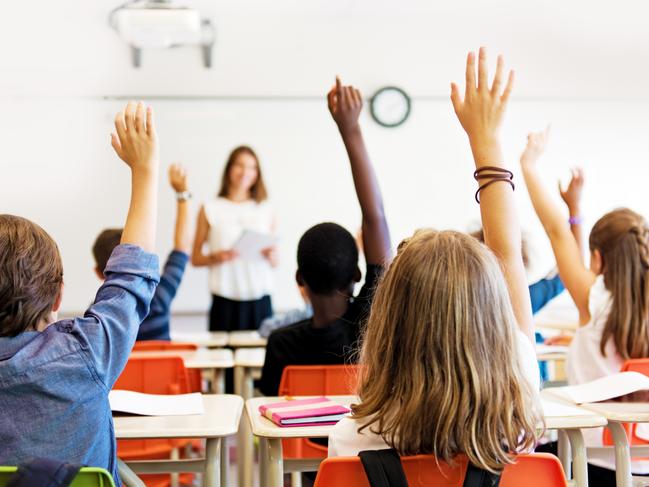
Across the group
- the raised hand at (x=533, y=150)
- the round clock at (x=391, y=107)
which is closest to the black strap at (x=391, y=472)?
the raised hand at (x=533, y=150)

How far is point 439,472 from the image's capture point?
3.81 feet

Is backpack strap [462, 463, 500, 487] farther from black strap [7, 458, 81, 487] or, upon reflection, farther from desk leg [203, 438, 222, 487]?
desk leg [203, 438, 222, 487]

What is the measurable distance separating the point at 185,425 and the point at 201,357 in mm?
1069

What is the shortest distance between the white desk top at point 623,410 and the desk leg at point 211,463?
2.90 feet

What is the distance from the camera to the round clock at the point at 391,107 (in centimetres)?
564

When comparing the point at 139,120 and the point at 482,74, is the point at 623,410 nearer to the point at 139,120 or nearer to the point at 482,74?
the point at 482,74

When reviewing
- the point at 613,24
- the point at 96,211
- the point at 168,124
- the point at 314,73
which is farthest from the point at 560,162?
the point at 96,211

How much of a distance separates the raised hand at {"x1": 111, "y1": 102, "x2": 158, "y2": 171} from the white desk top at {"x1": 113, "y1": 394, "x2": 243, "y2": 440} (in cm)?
55

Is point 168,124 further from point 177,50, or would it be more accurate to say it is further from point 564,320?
point 564,320

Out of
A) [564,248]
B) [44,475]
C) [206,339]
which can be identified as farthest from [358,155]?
[206,339]

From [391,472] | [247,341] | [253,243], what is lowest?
[247,341]

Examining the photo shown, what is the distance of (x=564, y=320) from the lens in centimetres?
564

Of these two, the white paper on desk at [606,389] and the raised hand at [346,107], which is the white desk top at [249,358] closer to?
the raised hand at [346,107]

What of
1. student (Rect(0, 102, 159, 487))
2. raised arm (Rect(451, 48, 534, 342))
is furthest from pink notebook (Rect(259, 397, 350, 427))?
raised arm (Rect(451, 48, 534, 342))
